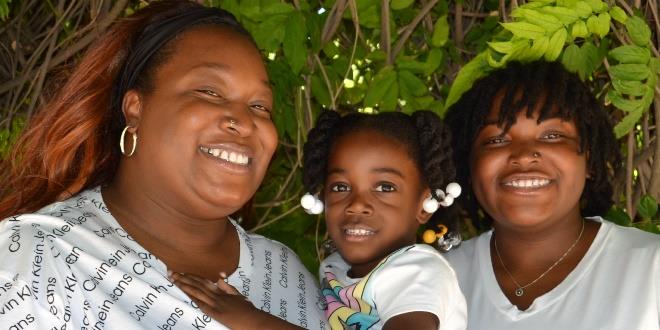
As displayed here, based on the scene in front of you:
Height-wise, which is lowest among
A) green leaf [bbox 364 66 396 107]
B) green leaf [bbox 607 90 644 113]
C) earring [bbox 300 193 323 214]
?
earring [bbox 300 193 323 214]

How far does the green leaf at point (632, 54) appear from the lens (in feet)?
8.27

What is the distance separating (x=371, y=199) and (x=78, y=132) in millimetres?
764

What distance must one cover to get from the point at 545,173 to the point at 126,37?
3.67ft

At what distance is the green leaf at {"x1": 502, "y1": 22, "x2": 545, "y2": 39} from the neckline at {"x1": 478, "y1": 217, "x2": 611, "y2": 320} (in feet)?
1.75

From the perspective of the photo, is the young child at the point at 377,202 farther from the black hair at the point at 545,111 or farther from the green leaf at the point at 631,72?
the green leaf at the point at 631,72

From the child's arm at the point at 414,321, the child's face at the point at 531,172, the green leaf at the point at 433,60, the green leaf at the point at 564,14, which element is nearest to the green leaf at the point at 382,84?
the green leaf at the point at 433,60

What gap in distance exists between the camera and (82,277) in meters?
1.84

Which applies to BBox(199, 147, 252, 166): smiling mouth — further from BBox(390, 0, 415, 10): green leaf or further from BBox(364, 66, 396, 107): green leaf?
BBox(390, 0, 415, 10): green leaf

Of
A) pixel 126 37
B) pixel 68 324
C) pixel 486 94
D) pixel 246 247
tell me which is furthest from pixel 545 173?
pixel 68 324

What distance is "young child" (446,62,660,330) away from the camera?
230 cm

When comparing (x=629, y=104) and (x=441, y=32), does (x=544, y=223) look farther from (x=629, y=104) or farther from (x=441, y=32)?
(x=441, y=32)

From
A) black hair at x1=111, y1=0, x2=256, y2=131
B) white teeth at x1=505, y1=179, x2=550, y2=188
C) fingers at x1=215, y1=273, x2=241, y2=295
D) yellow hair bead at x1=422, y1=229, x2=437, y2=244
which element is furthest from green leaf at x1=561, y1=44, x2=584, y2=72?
fingers at x1=215, y1=273, x2=241, y2=295

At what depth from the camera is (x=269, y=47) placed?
274 cm

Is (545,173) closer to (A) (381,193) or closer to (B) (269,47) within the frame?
(A) (381,193)
